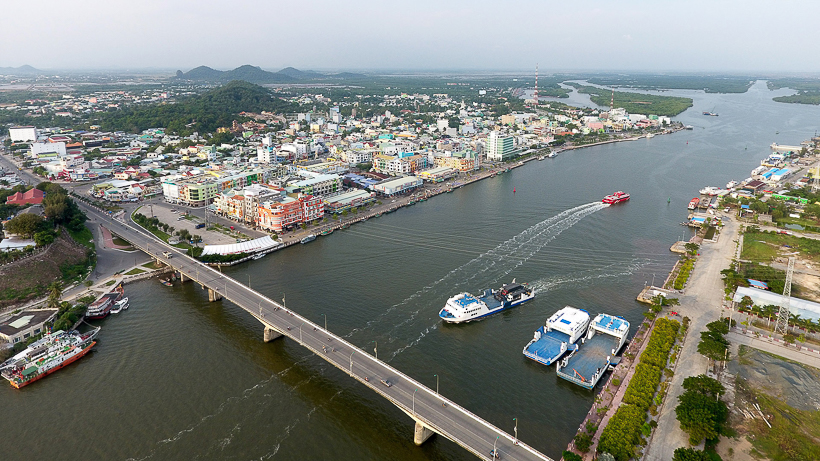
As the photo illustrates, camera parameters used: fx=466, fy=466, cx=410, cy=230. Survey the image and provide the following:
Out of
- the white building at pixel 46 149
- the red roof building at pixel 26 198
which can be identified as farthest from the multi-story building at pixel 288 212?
the white building at pixel 46 149

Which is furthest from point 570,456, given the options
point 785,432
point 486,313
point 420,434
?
point 486,313

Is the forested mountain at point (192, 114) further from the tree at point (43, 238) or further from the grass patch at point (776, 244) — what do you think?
the grass patch at point (776, 244)

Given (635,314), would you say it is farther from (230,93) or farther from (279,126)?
(230,93)

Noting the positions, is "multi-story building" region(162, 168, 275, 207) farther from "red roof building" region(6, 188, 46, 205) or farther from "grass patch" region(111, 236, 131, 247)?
"red roof building" region(6, 188, 46, 205)

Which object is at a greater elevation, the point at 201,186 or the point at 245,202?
the point at 201,186

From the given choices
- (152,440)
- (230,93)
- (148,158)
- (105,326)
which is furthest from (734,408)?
(230,93)

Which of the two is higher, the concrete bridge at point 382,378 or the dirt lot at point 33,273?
the dirt lot at point 33,273

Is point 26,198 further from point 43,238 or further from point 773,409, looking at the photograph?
point 773,409
